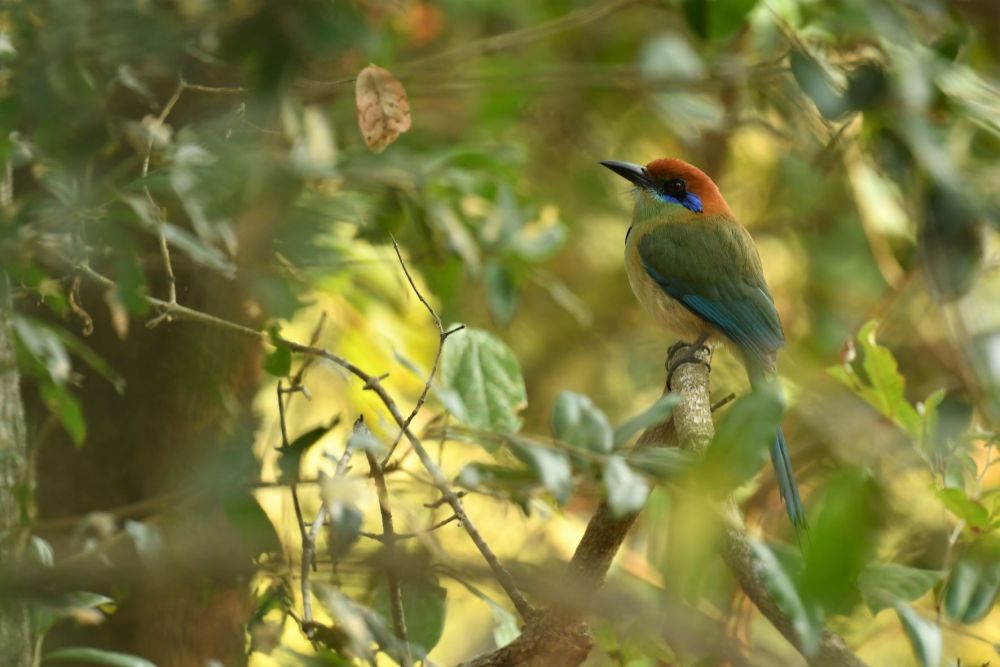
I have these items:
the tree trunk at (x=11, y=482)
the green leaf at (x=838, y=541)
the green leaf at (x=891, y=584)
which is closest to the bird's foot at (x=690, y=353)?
the green leaf at (x=891, y=584)

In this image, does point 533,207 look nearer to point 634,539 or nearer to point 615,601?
point 634,539

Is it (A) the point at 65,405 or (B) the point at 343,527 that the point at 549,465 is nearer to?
(B) the point at 343,527

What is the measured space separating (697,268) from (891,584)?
1.77 m

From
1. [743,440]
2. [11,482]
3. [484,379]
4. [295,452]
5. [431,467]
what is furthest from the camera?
[484,379]

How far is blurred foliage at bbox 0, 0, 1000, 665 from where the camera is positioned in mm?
1696

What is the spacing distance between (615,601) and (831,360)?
379 centimetres

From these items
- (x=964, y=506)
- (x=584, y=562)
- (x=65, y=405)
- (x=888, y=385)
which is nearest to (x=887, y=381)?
(x=888, y=385)

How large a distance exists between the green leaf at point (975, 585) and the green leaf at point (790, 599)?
838mm

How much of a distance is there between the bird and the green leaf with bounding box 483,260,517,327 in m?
0.59

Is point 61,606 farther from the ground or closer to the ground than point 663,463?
closer to the ground

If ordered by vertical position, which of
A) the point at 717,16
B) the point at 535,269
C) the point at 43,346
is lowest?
the point at 535,269

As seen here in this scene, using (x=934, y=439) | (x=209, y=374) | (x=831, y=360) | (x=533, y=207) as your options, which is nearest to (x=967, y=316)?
(x=934, y=439)

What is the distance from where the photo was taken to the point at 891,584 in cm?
203

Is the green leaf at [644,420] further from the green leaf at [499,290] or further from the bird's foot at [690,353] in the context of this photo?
the green leaf at [499,290]
